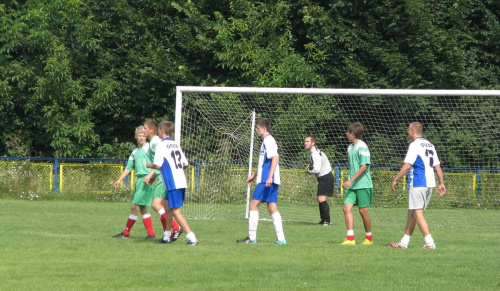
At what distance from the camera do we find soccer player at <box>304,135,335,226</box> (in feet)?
46.1

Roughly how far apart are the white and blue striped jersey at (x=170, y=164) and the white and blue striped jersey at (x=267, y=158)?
108 centimetres

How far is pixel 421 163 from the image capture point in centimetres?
948

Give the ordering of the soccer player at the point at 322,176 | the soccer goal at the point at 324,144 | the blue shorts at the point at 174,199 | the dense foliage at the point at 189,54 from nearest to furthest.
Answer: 1. the blue shorts at the point at 174,199
2. the soccer player at the point at 322,176
3. the soccer goal at the point at 324,144
4. the dense foliage at the point at 189,54

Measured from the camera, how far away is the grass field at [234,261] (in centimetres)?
667

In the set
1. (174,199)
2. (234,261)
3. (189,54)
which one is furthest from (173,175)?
(189,54)

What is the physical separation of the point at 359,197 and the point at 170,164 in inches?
111

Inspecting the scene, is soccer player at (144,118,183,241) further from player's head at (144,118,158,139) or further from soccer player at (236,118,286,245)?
soccer player at (236,118,286,245)

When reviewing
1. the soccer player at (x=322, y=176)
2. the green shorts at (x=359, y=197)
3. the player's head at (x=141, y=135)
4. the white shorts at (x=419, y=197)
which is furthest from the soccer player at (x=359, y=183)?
the soccer player at (x=322, y=176)

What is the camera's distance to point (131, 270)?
729cm

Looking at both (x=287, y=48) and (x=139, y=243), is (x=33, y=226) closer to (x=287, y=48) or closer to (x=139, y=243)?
(x=139, y=243)

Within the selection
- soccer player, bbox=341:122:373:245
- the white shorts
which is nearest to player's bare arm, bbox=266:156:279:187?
soccer player, bbox=341:122:373:245

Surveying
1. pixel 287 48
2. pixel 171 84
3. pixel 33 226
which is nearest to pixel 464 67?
pixel 287 48

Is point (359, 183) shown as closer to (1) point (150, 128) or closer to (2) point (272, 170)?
(2) point (272, 170)

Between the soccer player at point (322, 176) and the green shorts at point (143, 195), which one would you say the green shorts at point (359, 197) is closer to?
the green shorts at point (143, 195)
